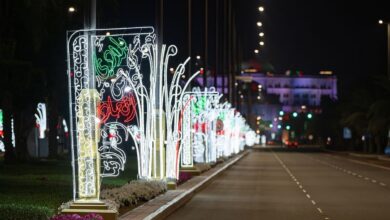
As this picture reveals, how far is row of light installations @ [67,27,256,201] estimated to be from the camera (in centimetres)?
1917

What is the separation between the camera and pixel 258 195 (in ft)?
108

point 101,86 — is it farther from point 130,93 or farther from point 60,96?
point 60,96

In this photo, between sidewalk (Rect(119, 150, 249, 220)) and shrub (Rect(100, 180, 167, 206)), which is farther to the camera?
shrub (Rect(100, 180, 167, 206))

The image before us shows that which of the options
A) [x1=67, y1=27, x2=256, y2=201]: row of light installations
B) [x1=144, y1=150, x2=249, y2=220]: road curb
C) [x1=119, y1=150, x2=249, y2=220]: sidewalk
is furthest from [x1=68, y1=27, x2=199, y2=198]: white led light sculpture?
[x1=144, y1=150, x2=249, y2=220]: road curb

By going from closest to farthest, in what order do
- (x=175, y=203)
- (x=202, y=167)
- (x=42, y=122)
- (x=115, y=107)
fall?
1. (x=175, y=203)
2. (x=115, y=107)
3. (x=202, y=167)
4. (x=42, y=122)

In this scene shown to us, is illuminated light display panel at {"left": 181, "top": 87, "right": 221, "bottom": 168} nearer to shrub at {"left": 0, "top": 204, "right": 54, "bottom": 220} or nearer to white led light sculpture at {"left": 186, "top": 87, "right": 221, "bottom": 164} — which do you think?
white led light sculpture at {"left": 186, "top": 87, "right": 221, "bottom": 164}

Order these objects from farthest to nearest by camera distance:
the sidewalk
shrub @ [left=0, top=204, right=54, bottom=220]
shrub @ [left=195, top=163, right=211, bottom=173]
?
shrub @ [left=195, top=163, right=211, bottom=173]
the sidewalk
shrub @ [left=0, top=204, right=54, bottom=220]

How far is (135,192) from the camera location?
2612cm

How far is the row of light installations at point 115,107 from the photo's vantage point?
19.2 meters

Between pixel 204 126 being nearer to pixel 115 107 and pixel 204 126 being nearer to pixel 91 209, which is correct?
pixel 115 107

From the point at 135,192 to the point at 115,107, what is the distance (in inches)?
174

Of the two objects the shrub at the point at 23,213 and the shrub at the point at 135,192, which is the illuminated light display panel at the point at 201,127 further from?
the shrub at the point at 23,213

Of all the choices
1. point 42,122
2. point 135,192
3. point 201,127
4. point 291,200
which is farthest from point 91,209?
point 42,122

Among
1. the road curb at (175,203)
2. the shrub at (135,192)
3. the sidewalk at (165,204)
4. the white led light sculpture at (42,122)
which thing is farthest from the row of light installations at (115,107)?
the white led light sculpture at (42,122)
